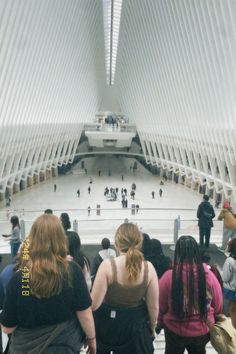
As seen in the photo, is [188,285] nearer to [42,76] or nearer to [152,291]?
[152,291]

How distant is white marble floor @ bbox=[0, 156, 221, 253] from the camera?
8344 mm

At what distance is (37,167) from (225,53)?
810 inches

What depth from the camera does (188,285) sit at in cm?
267

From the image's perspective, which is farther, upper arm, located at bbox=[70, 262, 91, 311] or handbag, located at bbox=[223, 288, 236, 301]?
handbag, located at bbox=[223, 288, 236, 301]

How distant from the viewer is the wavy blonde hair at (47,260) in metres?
2.03

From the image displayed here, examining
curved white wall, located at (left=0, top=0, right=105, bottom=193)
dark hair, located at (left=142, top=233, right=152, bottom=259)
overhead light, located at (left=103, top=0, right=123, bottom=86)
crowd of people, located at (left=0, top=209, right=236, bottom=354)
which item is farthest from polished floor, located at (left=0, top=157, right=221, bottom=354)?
overhead light, located at (left=103, top=0, right=123, bottom=86)

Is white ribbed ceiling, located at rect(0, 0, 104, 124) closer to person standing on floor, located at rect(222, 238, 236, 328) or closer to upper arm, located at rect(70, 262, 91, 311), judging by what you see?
person standing on floor, located at rect(222, 238, 236, 328)

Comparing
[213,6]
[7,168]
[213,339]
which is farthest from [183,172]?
[213,339]

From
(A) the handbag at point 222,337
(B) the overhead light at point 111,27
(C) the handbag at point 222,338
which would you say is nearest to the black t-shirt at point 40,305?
(A) the handbag at point 222,337

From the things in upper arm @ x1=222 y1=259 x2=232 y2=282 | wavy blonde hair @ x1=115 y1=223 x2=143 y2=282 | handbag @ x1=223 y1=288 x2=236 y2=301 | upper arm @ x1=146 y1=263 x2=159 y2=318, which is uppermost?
wavy blonde hair @ x1=115 y1=223 x2=143 y2=282

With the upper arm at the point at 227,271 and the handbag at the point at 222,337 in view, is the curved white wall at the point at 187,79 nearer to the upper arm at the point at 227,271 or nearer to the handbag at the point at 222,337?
the upper arm at the point at 227,271

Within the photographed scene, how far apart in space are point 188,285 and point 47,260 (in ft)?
3.81

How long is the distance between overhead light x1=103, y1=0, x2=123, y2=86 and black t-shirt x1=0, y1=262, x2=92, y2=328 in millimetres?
Answer: 31015

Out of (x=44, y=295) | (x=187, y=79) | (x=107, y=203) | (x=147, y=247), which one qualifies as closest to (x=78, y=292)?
(x=44, y=295)
